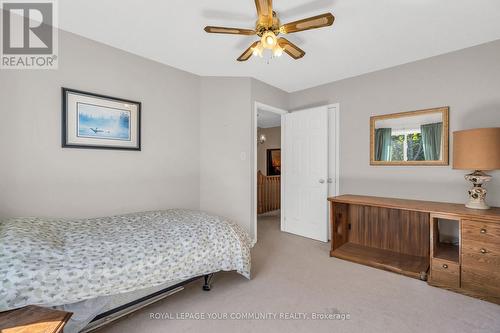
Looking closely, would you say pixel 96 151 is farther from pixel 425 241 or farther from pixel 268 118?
pixel 268 118

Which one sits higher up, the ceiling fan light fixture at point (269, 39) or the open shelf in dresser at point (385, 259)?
the ceiling fan light fixture at point (269, 39)

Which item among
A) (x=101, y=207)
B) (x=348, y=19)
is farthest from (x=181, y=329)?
(x=348, y=19)

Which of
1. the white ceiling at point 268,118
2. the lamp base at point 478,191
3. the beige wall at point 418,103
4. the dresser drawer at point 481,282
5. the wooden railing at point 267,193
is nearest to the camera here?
the dresser drawer at point 481,282

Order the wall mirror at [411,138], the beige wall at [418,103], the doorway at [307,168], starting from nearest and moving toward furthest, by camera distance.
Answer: the beige wall at [418,103] → the wall mirror at [411,138] → the doorway at [307,168]

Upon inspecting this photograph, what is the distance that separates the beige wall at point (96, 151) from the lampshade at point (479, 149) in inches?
124

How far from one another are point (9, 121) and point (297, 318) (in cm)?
296

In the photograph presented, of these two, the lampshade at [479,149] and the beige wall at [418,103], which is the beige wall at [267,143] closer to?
the beige wall at [418,103]

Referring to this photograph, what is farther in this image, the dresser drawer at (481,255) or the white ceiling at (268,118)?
the white ceiling at (268,118)

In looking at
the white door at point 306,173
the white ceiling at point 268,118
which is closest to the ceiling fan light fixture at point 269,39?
the white door at point 306,173

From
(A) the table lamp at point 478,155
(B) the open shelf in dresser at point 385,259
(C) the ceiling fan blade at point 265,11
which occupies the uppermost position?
(C) the ceiling fan blade at point 265,11

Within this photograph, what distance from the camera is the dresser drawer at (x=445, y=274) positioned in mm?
2222

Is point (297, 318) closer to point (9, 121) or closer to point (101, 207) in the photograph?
point (101, 207)

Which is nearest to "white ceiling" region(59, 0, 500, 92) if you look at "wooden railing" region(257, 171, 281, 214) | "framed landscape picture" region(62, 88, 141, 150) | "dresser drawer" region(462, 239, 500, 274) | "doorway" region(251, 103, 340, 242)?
"framed landscape picture" region(62, 88, 141, 150)

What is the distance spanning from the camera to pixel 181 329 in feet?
5.65
